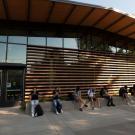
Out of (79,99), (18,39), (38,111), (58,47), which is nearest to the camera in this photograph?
(38,111)

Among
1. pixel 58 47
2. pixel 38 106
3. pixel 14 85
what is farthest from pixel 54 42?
pixel 38 106

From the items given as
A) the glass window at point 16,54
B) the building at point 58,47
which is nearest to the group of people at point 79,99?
the building at point 58,47

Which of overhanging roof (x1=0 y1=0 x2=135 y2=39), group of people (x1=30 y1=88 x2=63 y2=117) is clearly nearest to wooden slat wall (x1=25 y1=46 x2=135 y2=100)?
overhanging roof (x1=0 y1=0 x2=135 y2=39)

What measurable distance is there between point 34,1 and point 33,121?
19.0ft

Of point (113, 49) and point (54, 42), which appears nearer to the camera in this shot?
point (54, 42)

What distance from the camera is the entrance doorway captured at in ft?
46.2

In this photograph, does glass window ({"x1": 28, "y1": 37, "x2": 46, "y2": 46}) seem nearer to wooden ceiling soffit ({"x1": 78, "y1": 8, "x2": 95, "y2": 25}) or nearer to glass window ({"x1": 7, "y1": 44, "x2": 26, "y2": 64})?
glass window ({"x1": 7, "y1": 44, "x2": 26, "y2": 64})

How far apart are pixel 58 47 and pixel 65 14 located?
2.37 meters

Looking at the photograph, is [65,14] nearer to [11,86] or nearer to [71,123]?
[11,86]

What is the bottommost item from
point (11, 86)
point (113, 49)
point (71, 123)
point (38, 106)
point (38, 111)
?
point (71, 123)

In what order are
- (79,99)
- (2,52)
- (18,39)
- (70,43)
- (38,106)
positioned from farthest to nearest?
(70,43)
(18,39)
(2,52)
(79,99)
(38,106)

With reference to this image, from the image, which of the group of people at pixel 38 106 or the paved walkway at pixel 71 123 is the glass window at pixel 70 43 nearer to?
the group of people at pixel 38 106

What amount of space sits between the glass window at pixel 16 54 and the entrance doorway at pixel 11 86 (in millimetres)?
587

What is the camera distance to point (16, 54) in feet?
47.6
